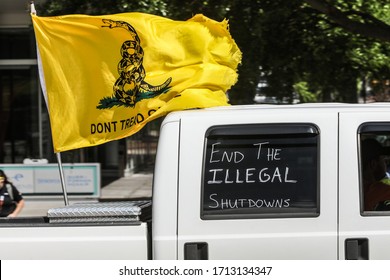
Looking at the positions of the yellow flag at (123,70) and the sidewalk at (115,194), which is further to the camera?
the sidewalk at (115,194)

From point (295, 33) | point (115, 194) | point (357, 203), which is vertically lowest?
point (115, 194)

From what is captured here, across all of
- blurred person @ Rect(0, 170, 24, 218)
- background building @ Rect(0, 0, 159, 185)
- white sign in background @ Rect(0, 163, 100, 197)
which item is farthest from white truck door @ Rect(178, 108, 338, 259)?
background building @ Rect(0, 0, 159, 185)

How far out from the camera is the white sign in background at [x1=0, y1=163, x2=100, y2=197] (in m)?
15.9

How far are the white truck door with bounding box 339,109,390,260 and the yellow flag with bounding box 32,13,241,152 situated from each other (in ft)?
3.01

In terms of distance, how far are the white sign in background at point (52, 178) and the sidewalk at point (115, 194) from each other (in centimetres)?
22

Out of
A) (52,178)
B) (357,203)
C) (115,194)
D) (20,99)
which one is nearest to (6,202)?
(357,203)

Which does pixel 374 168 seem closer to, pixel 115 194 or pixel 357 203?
pixel 357 203

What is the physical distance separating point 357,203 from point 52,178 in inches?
506

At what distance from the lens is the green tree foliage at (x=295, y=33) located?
9812mm

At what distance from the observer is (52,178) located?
16.0 meters

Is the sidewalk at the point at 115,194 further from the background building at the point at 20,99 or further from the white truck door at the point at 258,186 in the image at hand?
the white truck door at the point at 258,186

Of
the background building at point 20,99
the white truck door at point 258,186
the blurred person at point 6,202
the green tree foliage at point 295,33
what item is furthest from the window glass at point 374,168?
the background building at point 20,99

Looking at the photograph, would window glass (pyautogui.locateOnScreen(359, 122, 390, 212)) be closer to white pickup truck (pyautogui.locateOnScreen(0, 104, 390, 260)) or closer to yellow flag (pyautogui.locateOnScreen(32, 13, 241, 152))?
white pickup truck (pyautogui.locateOnScreen(0, 104, 390, 260))

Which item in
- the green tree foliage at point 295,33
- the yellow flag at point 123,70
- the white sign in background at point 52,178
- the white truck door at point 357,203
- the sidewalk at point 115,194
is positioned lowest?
the sidewalk at point 115,194
